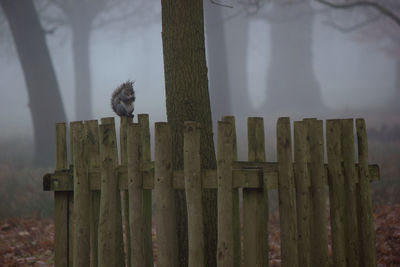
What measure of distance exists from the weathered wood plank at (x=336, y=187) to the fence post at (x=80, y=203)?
228 cm

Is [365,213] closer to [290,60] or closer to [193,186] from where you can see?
[193,186]

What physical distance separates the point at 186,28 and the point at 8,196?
8313 mm

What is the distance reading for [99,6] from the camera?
64.1 ft

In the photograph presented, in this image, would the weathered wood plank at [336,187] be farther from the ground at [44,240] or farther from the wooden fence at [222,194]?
the ground at [44,240]

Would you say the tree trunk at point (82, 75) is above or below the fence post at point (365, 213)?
above

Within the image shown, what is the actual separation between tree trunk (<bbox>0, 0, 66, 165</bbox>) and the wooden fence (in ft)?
34.5

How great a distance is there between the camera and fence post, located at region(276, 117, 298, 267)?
11.6 ft

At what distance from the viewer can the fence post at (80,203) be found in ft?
12.6

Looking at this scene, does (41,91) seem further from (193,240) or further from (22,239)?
(193,240)

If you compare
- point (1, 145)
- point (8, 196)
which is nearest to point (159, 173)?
point (8, 196)

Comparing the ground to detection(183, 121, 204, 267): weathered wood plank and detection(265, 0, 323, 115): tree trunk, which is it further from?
detection(265, 0, 323, 115): tree trunk

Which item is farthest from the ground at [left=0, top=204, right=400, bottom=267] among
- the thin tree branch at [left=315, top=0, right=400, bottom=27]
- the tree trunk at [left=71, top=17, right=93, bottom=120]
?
the tree trunk at [left=71, top=17, right=93, bottom=120]

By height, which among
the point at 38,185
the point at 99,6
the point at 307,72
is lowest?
the point at 38,185

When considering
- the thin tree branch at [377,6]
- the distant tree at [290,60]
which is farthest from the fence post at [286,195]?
the distant tree at [290,60]
